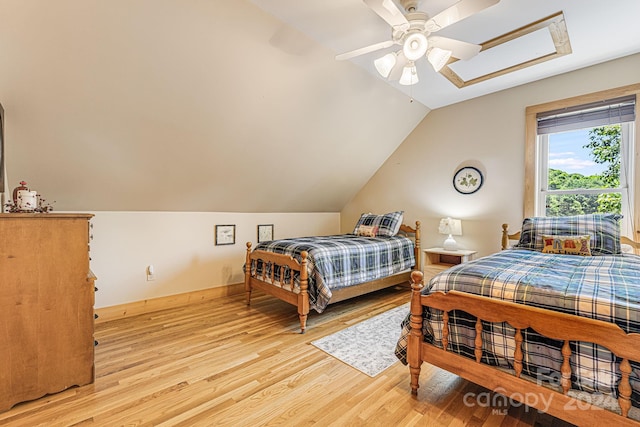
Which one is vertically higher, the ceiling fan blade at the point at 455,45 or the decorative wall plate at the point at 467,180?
the ceiling fan blade at the point at 455,45

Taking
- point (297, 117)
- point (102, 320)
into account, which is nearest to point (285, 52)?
point (297, 117)

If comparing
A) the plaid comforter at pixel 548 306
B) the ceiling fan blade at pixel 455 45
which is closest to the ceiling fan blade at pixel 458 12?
the ceiling fan blade at pixel 455 45

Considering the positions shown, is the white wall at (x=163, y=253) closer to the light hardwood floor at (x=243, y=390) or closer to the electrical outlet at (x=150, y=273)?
the electrical outlet at (x=150, y=273)

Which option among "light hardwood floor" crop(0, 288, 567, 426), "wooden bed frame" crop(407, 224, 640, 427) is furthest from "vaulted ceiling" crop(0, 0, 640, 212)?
"wooden bed frame" crop(407, 224, 640, 427)

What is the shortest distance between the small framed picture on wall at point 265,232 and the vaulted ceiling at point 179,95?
23.4 inches

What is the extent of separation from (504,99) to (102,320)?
200 inches

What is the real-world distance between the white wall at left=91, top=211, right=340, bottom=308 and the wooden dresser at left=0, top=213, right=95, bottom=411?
1.29 meters

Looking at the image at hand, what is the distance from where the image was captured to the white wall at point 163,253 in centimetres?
302

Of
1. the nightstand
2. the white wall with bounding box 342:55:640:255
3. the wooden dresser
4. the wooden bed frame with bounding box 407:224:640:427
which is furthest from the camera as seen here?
the nightstand

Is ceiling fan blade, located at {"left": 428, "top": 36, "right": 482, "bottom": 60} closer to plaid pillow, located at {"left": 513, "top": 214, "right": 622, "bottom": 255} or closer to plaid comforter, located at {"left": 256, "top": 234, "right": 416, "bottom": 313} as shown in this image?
plaid pillow, located at {"left": 513, "top": 214, "right": 622, "bottom": 255}

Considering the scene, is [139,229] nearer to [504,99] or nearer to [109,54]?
[109,54]

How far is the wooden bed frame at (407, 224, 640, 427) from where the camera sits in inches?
45.4

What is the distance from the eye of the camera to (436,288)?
1.74 meters

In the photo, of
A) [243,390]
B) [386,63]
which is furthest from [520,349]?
[386,63]
